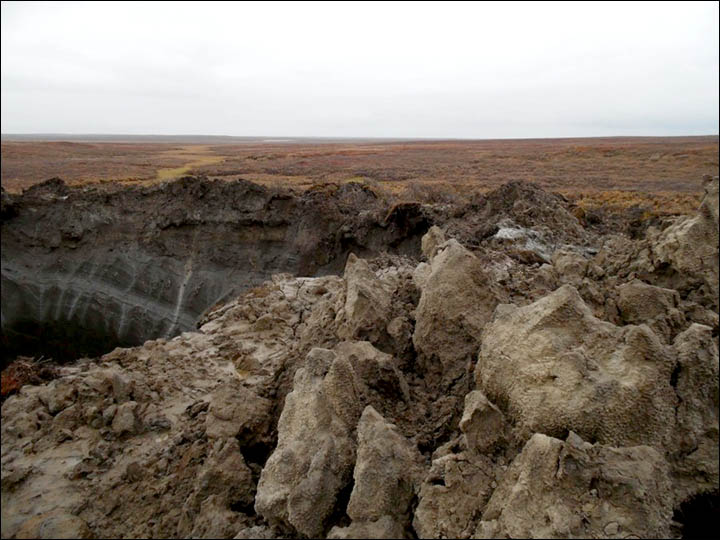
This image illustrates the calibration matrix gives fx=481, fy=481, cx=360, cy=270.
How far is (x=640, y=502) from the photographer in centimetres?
327

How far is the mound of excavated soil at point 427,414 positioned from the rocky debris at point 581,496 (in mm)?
14

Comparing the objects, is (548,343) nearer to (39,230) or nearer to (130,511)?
(130,511)

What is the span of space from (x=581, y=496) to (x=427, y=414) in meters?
1.85

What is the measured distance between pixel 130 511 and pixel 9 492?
187 cm

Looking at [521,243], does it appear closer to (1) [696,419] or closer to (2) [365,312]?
(2) [365,312]

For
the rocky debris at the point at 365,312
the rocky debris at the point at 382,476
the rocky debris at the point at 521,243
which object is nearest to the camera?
the rocky debris at the point at 382,476

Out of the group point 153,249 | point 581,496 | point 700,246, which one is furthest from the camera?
point 153,249

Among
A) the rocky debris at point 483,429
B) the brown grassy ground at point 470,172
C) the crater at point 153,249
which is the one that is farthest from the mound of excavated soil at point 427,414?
the brown grassy ground at point 470,172

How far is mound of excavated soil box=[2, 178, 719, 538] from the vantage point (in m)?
3.59

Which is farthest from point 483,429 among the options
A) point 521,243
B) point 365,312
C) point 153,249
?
point 153,249

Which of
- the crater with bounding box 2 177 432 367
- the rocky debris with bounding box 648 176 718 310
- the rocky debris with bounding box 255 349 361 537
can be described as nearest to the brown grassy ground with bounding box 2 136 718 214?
the crater with bounding box 2 177 432 367

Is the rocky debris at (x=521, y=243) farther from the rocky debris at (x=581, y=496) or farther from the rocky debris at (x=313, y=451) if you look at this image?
the rocky debris at (x=581, y=496)

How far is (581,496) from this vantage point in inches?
131

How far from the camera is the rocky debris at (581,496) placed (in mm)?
3238
